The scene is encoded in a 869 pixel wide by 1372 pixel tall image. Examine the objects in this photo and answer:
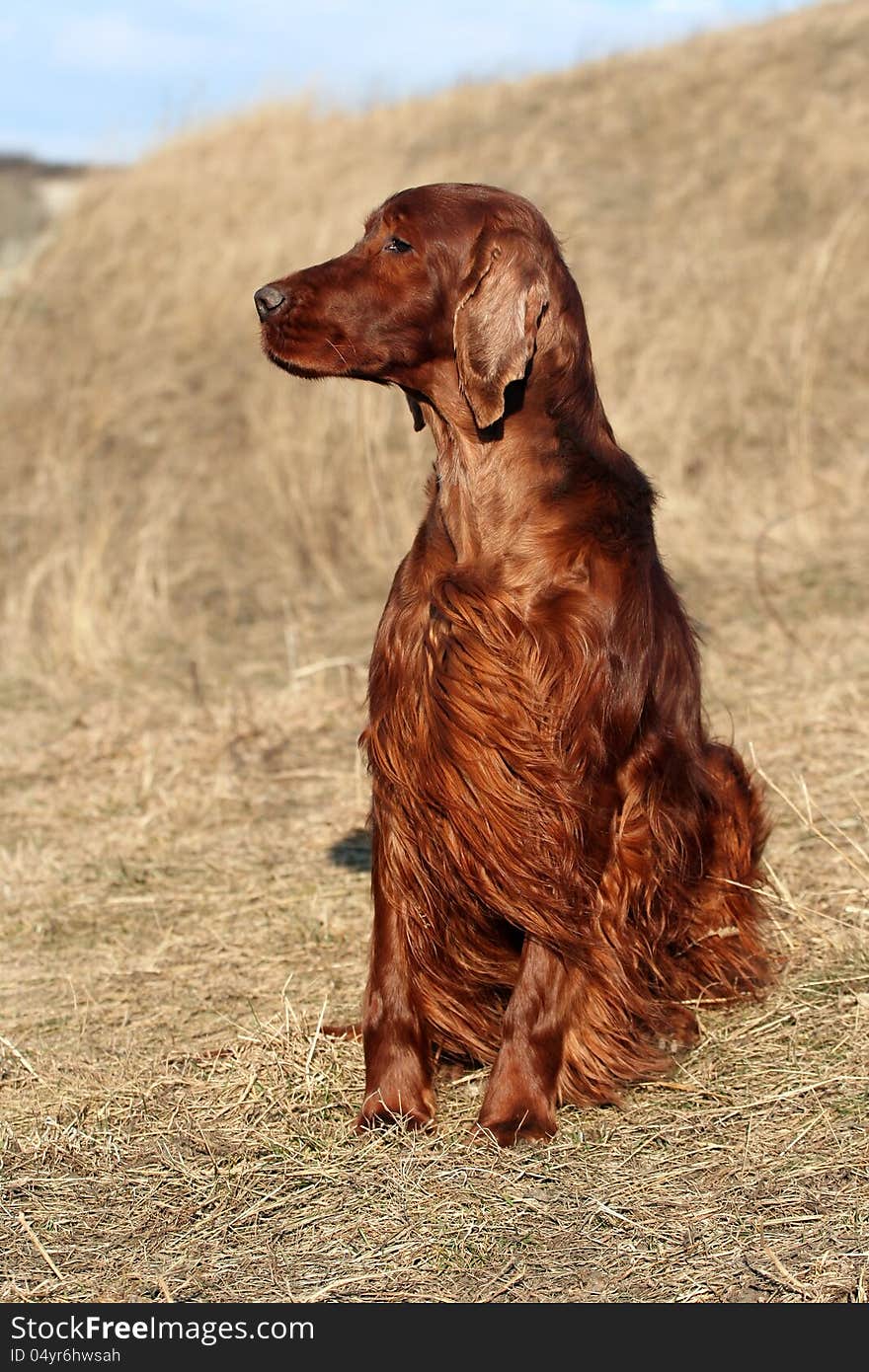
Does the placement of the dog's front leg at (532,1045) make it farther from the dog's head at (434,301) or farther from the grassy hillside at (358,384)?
the grassy hillside at (358,384)

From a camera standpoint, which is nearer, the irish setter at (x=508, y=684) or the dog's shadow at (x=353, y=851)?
the irish setter at (x=508, y=684)

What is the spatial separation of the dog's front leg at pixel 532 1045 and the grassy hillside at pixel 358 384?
4.59 meters

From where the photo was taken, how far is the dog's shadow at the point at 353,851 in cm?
468

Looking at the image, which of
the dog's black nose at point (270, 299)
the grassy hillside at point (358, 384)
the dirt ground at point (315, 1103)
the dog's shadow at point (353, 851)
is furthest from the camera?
the grassy hillside at point (358, 384)

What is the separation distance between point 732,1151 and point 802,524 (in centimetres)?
589

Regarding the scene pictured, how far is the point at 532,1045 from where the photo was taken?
2990 mm

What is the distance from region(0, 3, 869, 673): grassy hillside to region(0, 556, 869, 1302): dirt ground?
103 inches

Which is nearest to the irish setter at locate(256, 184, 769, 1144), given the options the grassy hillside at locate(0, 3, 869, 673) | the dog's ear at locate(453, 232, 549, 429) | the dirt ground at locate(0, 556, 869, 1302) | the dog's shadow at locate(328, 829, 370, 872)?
the dog's ear at locate(453, 232, 549, 429)

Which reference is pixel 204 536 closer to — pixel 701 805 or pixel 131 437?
pixel 131 437

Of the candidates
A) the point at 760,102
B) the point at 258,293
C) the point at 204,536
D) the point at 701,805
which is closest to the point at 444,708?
the point at 701,805

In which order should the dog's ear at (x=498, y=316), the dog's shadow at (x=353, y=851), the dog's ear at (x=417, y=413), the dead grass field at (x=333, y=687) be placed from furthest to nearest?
1. the dog's shadow at (x=353, y=851)
2. the dog's ear at (x=417, y=413)
3. the dog's ear at (x=498, y=316)
4. the dead grass field at (x=333, y=687)

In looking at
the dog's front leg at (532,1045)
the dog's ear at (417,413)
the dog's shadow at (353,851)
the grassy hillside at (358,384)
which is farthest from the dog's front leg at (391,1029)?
the grassy hillside at (358,384)

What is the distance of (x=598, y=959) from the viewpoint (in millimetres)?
3027

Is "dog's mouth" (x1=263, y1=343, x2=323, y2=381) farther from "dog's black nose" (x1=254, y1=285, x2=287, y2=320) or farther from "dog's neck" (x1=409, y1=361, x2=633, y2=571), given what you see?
"dog's neck" (x1=409, y1=361, x2=633, y2=571)
